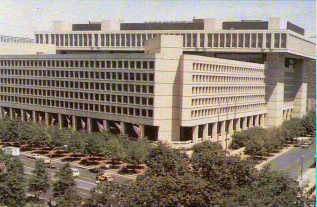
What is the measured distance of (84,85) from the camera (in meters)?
57.3

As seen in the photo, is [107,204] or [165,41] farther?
[165,41]

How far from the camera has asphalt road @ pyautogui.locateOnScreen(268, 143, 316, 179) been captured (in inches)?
1679

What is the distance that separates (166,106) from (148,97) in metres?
2.25

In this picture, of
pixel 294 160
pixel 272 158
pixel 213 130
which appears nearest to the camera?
pixel 294 160

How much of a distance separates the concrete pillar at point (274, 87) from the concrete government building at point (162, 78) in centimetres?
15

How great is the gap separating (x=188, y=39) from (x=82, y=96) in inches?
776

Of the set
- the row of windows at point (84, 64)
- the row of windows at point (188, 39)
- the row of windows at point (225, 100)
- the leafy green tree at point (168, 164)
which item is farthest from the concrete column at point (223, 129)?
the leafy green tree at point (168, 164)

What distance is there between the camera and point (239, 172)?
27.5 m

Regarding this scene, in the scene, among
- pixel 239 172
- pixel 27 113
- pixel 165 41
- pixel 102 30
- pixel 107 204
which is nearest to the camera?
pixel 107 204

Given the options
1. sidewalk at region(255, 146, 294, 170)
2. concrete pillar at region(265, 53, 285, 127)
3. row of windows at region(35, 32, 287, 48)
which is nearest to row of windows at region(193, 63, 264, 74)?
concrete pillar at region(265, 53, 285, 127)

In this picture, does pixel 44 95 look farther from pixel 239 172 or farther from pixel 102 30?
pixel 239 172

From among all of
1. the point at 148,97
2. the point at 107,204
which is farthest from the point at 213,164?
the point at 148,97

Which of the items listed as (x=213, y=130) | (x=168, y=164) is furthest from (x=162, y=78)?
(x=168, y=164)

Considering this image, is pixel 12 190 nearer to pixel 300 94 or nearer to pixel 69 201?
pixel 69 201
